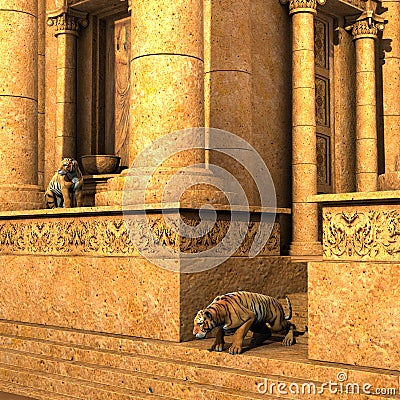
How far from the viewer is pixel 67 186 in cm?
1132

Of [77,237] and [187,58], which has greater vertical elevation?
[187,58]

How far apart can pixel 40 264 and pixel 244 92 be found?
4587 mm

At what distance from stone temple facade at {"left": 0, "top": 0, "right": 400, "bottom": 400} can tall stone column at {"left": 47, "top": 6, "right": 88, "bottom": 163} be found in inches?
1.7

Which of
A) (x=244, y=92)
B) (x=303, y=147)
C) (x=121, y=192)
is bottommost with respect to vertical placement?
(x=121, y=192)

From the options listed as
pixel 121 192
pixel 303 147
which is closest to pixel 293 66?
pixel 303 147

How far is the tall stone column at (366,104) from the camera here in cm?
1509

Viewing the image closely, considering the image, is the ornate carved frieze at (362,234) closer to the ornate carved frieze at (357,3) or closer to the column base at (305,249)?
the column base at (305,249)

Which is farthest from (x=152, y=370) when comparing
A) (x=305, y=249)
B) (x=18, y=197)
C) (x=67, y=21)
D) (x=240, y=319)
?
(x=67, y=21)

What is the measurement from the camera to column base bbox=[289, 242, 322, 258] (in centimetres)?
1317

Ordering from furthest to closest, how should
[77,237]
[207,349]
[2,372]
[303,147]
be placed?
[303,147]
[77,237]
[2,372]
[207,349]

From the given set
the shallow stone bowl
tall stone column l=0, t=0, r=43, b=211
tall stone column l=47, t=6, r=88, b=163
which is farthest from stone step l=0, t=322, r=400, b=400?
tall stone column l=47, t=6, r=88, b=163

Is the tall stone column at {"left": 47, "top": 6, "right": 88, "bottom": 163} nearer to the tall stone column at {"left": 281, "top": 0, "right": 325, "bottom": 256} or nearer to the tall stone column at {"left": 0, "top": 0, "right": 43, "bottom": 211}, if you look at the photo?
the tall stone column at {"left": 0, "top": 0, "right": 43, "bottom": 211}

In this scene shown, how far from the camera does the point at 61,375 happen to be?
8.83 metres

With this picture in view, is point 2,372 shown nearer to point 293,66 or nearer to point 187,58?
point 187,58
